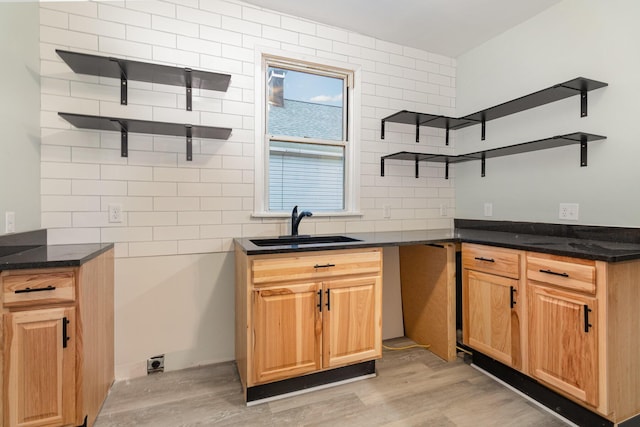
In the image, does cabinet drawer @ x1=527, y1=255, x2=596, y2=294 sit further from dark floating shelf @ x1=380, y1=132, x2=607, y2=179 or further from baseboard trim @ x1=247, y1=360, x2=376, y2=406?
baseboard trim @ x1=247, y1=360, x2=376, y2=406

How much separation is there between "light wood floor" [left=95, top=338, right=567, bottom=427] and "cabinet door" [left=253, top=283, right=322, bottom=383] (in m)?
0.21

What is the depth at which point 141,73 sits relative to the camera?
2.04m

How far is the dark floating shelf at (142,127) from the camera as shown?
6.27 ft

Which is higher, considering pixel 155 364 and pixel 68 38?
pixel 68 38

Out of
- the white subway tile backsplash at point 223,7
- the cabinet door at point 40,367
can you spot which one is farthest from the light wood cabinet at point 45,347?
the white subway tile backsplash at point 223,7

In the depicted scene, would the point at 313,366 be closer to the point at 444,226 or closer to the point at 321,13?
the point at 444,226

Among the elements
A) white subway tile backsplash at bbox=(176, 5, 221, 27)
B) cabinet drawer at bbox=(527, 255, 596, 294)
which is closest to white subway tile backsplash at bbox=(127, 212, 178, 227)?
white subway tile backsplash at bbox=(176, 5, 221, 27)

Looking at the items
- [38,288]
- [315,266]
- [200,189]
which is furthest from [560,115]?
[38,288]

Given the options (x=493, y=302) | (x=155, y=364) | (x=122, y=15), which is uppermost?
(x=122, y=15)

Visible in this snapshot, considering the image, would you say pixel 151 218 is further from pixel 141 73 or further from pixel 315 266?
pixel 315 266

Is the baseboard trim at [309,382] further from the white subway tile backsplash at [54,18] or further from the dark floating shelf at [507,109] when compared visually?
the white subway tile backsplash at [54,18]

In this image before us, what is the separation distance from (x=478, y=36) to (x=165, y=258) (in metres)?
3.22

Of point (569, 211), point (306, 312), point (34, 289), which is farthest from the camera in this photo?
point (569, 211)

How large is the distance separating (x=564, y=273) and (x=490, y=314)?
2.01ft
